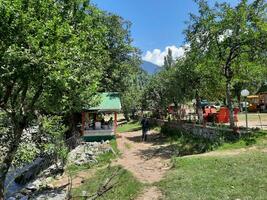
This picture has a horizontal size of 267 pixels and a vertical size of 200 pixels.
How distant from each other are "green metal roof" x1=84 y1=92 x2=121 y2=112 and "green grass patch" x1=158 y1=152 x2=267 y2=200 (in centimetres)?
→ 1773

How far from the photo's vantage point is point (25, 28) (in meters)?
12.5

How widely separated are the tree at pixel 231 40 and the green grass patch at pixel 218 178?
7.14m

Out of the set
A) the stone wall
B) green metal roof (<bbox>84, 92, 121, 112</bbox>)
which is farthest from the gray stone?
green metal roof (<bbox>84, 92, 121, 112</bbox>)

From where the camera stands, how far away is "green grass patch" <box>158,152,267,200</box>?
13.6 meters

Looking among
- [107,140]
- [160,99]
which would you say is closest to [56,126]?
[107,140]

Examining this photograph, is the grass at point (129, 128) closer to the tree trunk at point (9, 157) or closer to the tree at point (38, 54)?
the tree at point (38, 54)

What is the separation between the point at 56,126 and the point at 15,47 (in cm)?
1392

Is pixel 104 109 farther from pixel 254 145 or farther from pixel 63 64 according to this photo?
pixel 63 64

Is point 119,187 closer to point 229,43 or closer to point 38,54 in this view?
point 38,54

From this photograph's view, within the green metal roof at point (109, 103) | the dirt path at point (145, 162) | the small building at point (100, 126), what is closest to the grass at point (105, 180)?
the dirt path at point (145, 162)

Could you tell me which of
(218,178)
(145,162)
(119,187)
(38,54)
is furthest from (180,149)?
(38,54)

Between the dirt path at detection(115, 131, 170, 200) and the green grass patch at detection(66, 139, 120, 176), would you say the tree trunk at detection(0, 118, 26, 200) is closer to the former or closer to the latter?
Answer: the dirt path at detection(115, 131, 170, 200)

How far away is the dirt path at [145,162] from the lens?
51.4 feet

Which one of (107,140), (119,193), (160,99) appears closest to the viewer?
(119,193)
